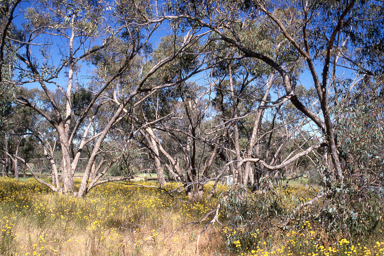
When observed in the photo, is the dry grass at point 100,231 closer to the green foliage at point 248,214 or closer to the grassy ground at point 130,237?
the grassy ground at point 130,237

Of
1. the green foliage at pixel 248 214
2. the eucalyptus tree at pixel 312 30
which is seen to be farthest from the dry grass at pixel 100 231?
the eucalyptus tree at pixel 312 30

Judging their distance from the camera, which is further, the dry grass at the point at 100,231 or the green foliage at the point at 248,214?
the green foliage at the point at 248,214

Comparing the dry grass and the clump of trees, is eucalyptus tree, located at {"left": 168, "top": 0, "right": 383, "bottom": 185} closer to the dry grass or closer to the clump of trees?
the clump of trees

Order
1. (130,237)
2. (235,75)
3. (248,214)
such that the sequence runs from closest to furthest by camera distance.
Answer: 1. (130,237)
2. (248,214)
3. (235,75)

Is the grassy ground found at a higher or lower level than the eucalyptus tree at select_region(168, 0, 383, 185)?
lower

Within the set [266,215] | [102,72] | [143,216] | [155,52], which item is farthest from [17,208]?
[155,52]

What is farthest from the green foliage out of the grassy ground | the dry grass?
the dry grass

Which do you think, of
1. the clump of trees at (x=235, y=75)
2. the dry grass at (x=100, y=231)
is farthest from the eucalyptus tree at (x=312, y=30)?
the dry grass at (x=100, y=231)

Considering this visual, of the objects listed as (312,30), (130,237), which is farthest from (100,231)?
(312,30)

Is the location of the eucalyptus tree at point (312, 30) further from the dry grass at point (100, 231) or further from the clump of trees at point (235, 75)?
the dry grass at point (100, 231)

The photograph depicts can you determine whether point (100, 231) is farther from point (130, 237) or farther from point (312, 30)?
point (312, 30)

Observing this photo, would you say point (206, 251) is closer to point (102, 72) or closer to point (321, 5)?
point (321, 5)

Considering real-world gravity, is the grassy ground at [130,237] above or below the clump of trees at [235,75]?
below

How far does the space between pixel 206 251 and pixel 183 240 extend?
568mm
